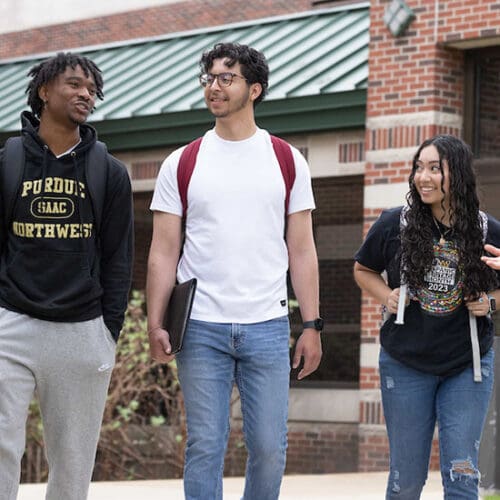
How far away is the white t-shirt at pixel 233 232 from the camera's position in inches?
217

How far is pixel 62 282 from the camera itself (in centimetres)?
522

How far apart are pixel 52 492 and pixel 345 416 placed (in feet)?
33.6

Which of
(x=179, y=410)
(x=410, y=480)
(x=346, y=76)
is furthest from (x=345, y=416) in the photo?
(x=410, y=480)

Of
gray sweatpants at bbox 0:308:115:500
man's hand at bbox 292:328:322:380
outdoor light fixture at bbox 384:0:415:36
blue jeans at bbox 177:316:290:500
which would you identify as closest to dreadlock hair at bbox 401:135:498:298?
man's hand at bbox 292:328:322:380

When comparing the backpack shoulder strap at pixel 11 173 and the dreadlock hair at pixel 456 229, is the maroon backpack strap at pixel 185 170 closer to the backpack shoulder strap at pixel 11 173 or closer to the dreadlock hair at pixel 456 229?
the backpack shoulder strap at pixel 11 173

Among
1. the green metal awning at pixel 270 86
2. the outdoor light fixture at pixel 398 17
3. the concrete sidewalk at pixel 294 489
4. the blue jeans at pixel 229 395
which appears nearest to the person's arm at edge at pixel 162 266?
the blue jeans at pixel 229 395

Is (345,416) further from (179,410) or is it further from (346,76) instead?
(346,76)

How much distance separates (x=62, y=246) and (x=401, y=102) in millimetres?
7940

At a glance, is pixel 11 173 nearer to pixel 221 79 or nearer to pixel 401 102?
pixel 221 79

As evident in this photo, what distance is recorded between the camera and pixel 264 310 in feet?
18.2

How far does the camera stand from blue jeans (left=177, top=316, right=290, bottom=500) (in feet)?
17.8

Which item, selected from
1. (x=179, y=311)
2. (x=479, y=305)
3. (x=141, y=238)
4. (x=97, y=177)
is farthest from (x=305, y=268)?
(x=141, y=238)

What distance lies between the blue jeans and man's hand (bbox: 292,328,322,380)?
7.3 inches

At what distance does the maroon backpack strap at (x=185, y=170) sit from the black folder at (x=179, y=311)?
334 mm
